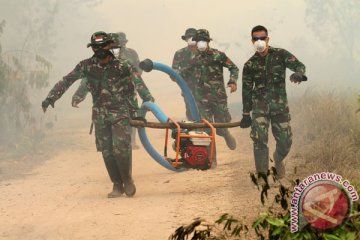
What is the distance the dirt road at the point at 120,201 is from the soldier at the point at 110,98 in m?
0.54

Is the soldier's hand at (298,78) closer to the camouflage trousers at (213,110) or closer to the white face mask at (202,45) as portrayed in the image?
the white face mask at (202,45)

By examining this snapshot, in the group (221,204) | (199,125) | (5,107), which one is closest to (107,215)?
(221,204)

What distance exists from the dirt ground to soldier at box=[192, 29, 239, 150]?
0.83 m

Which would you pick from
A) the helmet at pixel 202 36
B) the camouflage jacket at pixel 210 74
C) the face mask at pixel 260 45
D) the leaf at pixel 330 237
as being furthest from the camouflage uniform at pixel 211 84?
the leaf at pixel 330 237

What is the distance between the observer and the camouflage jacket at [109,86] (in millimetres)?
6184

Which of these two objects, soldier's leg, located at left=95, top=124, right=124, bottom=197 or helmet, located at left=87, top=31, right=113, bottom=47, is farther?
soldier's leg, located at left=95, top=124, right=124, bottom=197

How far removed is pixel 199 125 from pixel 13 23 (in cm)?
1724

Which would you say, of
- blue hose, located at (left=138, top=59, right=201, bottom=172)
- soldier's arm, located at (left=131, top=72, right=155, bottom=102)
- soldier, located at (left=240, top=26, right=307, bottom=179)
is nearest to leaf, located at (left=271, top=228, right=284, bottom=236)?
soldier, located at (left=240, top=26, right=307, bottom=179)

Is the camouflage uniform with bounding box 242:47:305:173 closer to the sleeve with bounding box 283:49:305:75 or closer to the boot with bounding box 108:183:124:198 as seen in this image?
the sleeve with bounding box 283:49:305:75

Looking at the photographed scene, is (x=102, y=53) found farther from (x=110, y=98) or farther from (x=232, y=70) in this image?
(x=232, y=70)

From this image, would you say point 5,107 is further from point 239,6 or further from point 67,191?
point 239,6

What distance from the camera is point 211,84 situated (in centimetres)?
815

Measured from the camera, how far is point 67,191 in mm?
7227

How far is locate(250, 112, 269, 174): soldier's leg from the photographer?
6.32m
